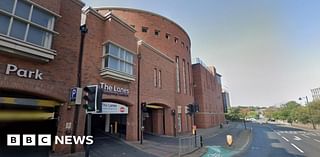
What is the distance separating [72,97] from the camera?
10.3 m

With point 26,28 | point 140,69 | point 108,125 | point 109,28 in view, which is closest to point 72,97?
point 26,28

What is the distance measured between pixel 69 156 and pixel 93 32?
7989mm

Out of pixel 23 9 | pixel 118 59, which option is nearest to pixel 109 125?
pixel 118 59

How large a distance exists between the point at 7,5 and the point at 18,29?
39.1 inches

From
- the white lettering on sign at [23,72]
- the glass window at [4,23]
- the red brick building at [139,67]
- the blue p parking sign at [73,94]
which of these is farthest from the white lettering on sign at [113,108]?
the glass window at [4,23]

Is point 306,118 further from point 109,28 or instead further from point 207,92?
point 109,28

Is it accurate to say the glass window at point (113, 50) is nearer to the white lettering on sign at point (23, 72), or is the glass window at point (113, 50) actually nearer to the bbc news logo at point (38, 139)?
the white lettering on sign at point (23, 72)

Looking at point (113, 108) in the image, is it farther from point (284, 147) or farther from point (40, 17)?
point (284, 147)

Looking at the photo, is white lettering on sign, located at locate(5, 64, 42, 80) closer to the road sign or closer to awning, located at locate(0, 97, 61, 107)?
awning, located at locate(0, 97, 61, 107)

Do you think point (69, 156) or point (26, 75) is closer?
point (26, 75)

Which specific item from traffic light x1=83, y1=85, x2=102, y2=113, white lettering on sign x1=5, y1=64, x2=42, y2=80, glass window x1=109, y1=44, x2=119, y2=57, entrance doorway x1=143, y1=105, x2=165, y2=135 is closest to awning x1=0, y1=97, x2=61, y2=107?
white lettering on sign x1=5, y1=64, x2=42, y2=80

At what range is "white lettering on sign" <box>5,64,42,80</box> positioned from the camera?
307 inches

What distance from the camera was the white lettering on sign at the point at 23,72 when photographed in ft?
25.6

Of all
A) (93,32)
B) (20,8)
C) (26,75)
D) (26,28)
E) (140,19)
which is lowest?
(26,75)
